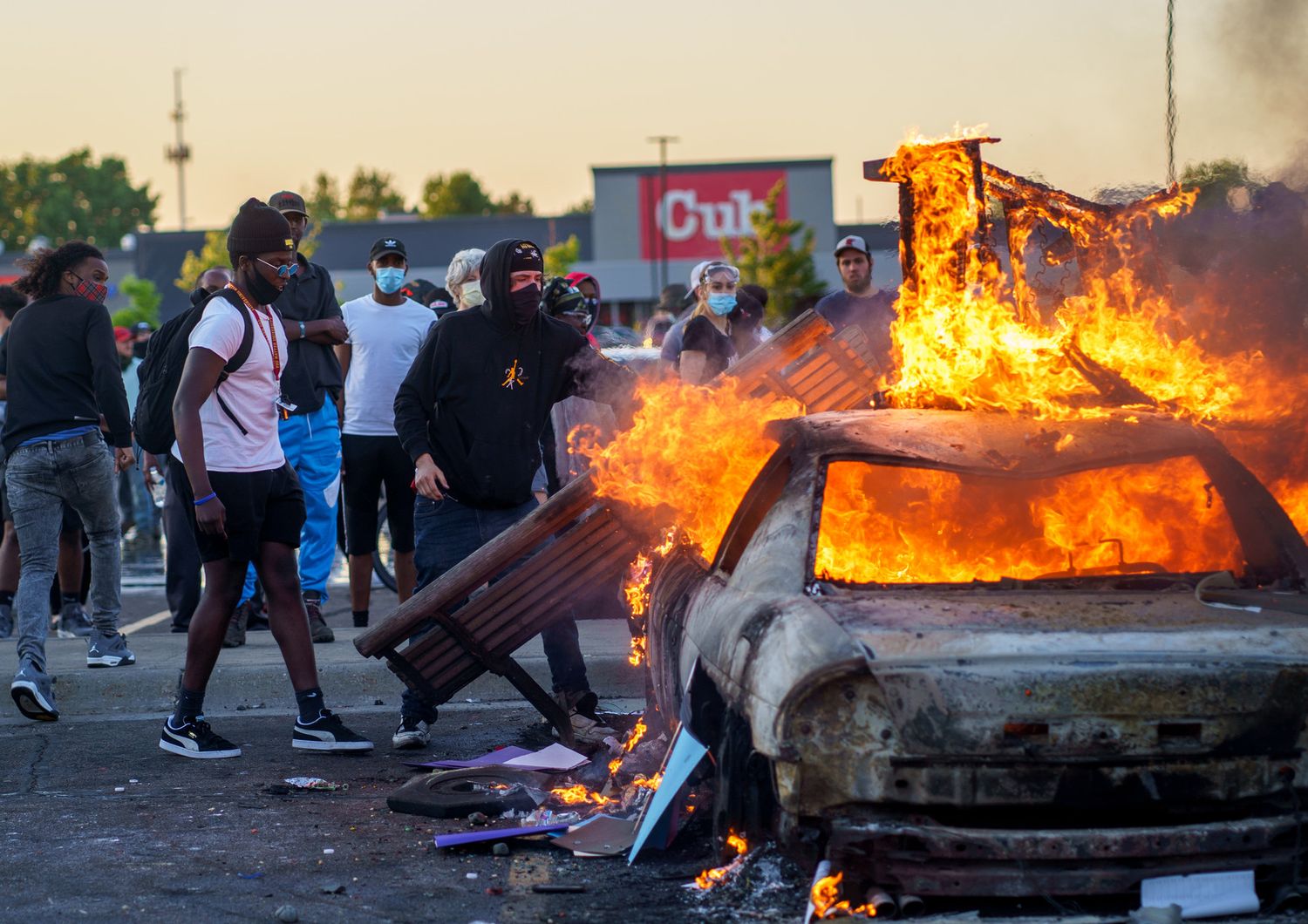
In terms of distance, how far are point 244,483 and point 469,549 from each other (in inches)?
39.8

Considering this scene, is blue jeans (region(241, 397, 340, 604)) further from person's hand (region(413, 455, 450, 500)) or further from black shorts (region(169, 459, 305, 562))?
person's hand (region(413, 455, 450, 500))

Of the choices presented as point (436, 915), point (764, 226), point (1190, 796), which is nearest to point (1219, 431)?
point (1190, 796)

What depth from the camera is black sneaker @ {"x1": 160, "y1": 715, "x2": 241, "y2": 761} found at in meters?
6.61

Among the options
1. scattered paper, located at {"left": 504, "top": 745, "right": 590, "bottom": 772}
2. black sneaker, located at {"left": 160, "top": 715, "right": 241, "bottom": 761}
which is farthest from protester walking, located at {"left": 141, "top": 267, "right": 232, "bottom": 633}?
scattered paper, located at {"left": 504, "top": 745, "right": 590, "bottom": 772}

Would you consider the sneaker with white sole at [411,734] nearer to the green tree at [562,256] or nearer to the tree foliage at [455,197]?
the green tree at [562,256]

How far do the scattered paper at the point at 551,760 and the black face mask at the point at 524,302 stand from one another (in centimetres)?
182

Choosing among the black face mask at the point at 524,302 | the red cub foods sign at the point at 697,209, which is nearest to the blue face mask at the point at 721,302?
the black face mask at the point at 524,302

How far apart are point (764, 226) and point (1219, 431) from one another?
4848 cm

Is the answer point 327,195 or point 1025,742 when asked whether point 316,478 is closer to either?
point 1025,742

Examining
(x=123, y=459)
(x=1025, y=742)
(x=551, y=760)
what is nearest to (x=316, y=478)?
(x=123, y=459)

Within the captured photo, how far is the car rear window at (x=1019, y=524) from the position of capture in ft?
15.5

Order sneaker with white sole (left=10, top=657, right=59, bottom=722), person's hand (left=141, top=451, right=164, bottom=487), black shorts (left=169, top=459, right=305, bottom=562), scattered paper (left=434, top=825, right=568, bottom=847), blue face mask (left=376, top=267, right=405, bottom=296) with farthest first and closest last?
person's hand (left=141, top=451, right=164, bottom=487) → blue face mask (left=376, top=267, right=405, bottom=296) → sneaker with white sole (left=10, top=657, right=59, bottom=722) → black shorts (left=169, top=459, right=305, bottom=562) → scattered paper (left=434, top=825, right=568, bottom=847)

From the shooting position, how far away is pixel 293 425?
8.76m

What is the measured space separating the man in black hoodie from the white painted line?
396cm
